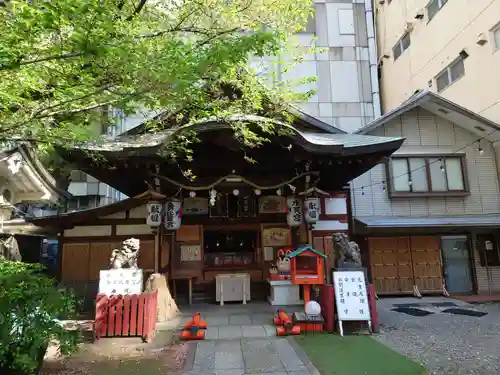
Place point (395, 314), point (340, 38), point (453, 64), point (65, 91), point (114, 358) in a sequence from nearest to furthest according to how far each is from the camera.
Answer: point (65, 91) < point (114, 358) < point (395, 314) < point (453, 64) < point (340, 38)

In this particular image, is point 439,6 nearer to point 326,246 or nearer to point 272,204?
point 272,204

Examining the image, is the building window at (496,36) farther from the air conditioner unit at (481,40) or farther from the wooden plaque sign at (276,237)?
the wooden plaque sign at (276,237)

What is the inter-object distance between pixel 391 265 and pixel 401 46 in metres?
14.8

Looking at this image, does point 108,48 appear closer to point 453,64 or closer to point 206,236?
point 206,236

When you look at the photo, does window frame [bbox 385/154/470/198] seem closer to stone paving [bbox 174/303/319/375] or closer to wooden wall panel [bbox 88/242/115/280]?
stone paving [bbox 174/303/319/375]

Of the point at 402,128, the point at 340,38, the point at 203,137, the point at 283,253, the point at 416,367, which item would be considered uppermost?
the point at 340,38

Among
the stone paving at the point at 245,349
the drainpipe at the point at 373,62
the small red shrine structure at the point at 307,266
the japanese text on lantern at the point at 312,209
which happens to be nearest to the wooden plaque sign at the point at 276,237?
the japanese text on lantern at the point at 312,209

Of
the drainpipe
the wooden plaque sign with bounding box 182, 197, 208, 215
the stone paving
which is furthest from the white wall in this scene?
the stone paving

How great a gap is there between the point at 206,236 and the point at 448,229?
9021mm

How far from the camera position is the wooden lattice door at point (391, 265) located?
13125mm

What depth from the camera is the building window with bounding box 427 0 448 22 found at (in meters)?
17.6

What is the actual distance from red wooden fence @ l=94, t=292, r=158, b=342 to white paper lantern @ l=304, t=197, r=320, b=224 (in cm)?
505

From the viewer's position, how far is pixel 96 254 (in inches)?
460

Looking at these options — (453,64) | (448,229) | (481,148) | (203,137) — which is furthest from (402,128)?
(203,137)
